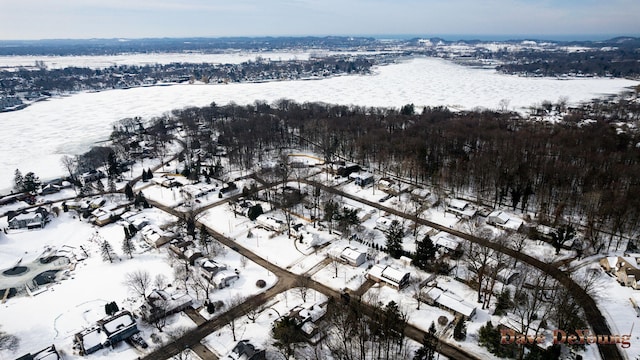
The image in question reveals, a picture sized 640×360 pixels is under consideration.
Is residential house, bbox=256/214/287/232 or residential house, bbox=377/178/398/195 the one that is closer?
residential house, bbox=256/214/287/232

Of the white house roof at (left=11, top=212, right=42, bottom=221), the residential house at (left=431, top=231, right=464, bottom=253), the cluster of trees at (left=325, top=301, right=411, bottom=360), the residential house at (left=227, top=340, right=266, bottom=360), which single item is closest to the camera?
the residential house at (left=227, top=340, right=266, bottom=360)

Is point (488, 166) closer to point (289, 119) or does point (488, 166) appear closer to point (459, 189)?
point (459, 189)

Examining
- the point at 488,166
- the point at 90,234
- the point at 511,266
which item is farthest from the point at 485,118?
the point at 90,234

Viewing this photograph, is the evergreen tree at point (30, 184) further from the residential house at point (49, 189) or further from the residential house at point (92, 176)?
the residential house at point (92, 176)

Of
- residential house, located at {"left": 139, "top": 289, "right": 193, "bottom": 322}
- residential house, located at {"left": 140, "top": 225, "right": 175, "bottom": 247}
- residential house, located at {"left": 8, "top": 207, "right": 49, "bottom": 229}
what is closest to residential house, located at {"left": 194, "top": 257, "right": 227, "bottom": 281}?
residential house, located at {"left": 139, "top": 289, "right": 193, "bottom": 322}

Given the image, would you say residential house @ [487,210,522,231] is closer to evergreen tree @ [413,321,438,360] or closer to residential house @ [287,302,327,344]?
evergreen tree @ [413,321,438,360]

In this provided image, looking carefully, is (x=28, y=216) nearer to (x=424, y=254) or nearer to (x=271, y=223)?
(x=271, y=223)

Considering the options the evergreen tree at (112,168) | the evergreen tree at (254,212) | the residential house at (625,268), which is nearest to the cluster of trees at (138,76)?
the evergreen tree at (112,168)
